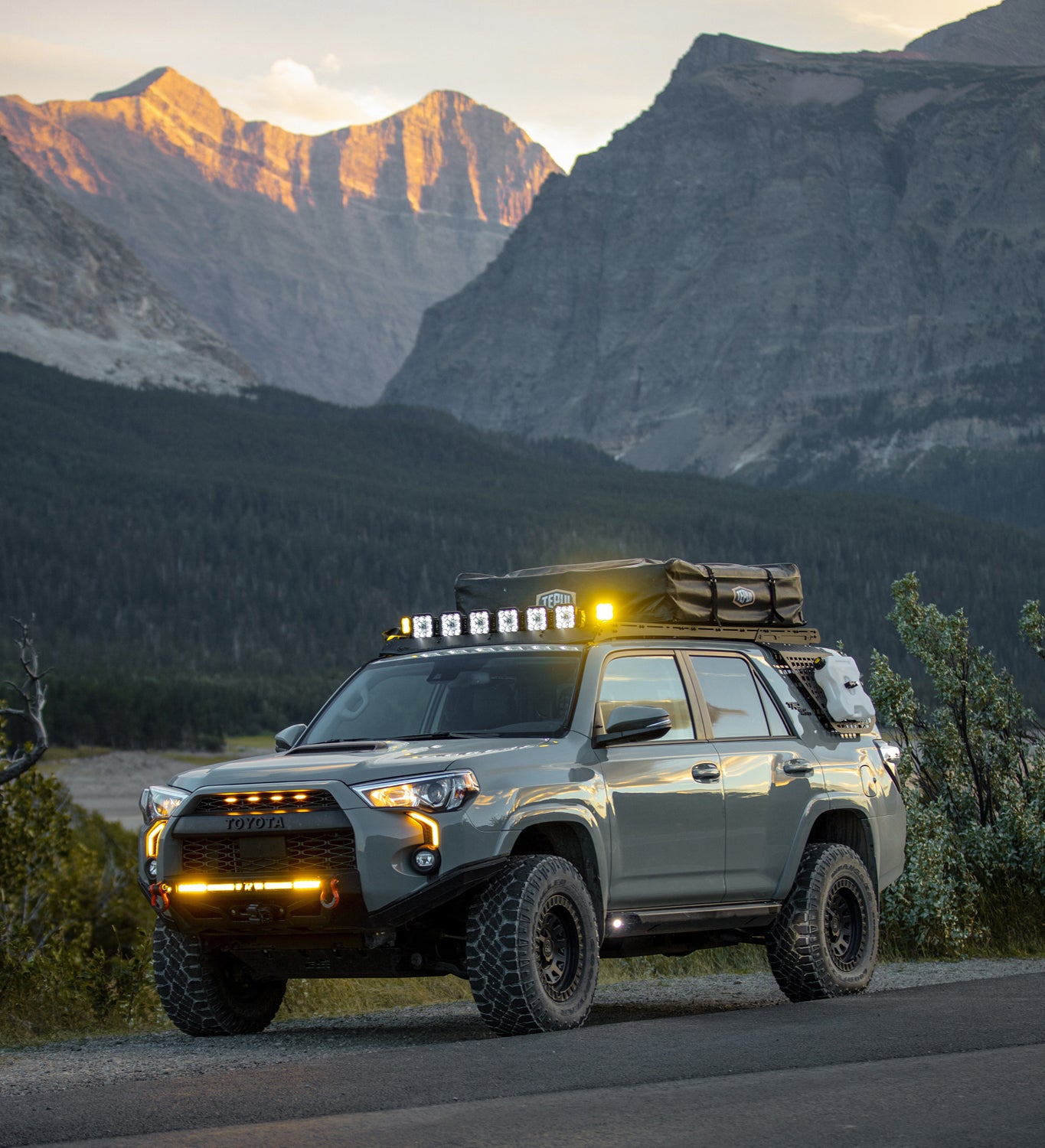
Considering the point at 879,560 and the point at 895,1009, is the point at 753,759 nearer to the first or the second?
the point at 895,1009

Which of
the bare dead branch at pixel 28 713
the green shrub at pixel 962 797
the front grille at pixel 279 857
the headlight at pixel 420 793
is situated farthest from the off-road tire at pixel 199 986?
the bare dead branch at pixel 28 713

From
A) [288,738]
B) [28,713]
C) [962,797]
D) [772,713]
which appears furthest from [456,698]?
[28,713]

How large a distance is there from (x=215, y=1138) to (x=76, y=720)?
108 meters

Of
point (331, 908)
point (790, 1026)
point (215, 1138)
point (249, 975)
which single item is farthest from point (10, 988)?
point (215, 1138)

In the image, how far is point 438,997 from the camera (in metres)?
13.2

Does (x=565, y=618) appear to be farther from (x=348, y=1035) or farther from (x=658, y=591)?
(x=348, y=1035)

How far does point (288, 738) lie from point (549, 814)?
6.37 ft

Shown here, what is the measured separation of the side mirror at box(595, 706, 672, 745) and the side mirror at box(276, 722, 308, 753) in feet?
5.74

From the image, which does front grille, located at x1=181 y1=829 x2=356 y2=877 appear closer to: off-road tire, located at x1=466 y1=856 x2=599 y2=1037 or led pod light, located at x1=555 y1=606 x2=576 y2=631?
off-road tire, located at x1=466 y1=856 x2=599 y2=1037

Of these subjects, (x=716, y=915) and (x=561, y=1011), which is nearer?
(x=561, y=1011)

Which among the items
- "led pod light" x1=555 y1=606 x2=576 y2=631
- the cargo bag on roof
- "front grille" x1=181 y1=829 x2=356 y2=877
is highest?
the cargo bag on roof

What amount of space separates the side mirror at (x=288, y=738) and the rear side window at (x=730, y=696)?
7.38 feet

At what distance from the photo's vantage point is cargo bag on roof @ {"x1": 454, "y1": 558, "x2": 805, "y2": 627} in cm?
1040

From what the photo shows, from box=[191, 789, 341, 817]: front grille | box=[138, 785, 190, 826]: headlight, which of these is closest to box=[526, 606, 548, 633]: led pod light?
box=[191, 789, 341, 817]: front grille
